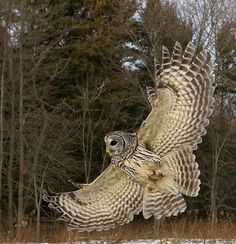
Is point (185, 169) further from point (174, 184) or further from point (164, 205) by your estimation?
point (164, 205)

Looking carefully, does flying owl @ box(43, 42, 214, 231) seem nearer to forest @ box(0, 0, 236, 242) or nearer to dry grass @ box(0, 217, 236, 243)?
dry grass @ box(0, 217, 236, 243)

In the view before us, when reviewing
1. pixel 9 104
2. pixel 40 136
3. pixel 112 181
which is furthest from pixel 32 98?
pixel 112 181

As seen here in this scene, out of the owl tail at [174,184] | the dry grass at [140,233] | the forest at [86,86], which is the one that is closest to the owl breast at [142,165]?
the owl tail at [174,184]

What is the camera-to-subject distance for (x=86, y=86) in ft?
78.1

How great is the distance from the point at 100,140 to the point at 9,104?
3.91 m

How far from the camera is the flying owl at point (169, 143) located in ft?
18.4

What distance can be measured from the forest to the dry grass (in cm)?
217

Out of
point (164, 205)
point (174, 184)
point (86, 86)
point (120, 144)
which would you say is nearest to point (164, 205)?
point (164, 205)

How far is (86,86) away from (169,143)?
18.2 metres

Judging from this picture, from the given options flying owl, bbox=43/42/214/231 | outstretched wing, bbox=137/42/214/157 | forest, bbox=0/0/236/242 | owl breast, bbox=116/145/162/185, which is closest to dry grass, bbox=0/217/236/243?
flying owl, bbox=43/42/214/231

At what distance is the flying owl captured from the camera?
5.62 meters

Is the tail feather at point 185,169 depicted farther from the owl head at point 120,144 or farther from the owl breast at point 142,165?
the owl head at point 120,144

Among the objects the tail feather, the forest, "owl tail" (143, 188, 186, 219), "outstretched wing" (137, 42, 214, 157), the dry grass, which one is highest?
the forest

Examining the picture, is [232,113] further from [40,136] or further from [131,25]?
[40,136]
